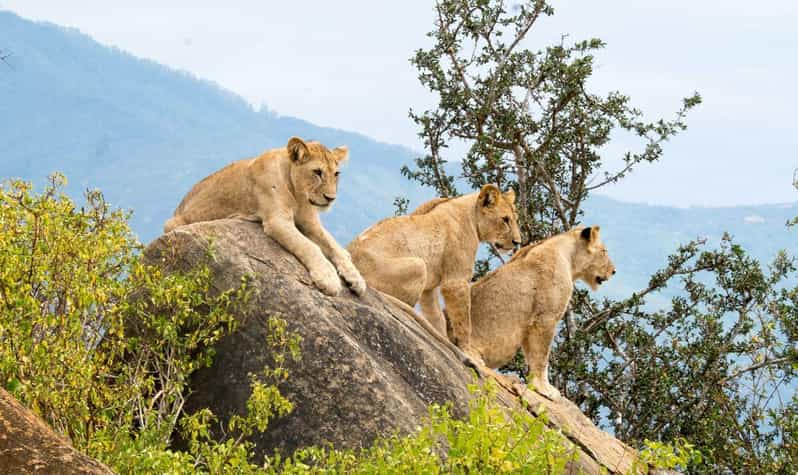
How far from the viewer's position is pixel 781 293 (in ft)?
61.1

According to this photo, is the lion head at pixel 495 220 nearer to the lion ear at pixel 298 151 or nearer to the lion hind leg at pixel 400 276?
the lion hind leg at pixel 400 276

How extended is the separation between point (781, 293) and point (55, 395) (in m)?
13.6

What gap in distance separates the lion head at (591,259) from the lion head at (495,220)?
2.94ft

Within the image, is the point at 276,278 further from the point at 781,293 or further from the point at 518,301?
the point at 781,293

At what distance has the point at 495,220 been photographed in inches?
523

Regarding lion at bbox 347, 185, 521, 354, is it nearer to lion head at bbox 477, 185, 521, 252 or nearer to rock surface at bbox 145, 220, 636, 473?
lion head at bbox 477, 185, 521, 252

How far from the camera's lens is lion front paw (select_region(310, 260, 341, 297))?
427 inches

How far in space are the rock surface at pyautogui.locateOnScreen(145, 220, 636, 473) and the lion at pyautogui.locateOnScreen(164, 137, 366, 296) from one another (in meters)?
0.14

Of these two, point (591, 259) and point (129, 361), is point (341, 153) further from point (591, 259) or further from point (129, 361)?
point (591, 259)

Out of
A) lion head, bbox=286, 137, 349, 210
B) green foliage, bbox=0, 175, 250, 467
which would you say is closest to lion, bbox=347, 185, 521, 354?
lion head, bbox=286, 137, 349, 210

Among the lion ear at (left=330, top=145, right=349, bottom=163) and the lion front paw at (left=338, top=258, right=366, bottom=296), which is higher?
the lion ear at (left=330, top=145, right=349, bottom=163)

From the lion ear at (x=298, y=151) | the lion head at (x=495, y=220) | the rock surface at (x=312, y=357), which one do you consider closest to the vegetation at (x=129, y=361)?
the rock surface at (x=312, y=357)

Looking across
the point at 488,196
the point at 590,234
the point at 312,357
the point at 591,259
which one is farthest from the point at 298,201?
the point at 591,259

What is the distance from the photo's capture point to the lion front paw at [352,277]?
A: 1120 cm
